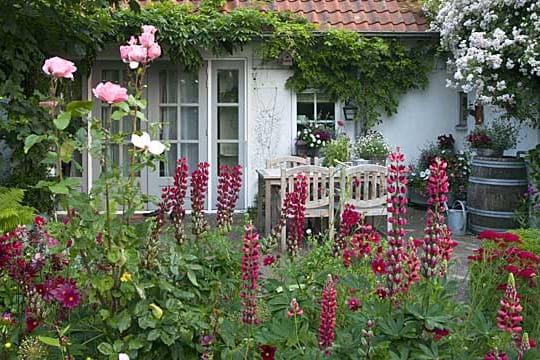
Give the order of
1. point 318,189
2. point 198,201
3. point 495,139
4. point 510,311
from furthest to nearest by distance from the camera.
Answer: point 495,139 < point 318,189 < point 198,201 < point 510,311

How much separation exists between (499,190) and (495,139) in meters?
0.77

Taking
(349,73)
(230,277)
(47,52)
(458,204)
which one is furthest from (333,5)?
(230,277)

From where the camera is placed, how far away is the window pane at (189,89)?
421 inches

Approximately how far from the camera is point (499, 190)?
848cm

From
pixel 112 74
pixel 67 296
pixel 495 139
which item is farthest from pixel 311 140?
pixel 67 296

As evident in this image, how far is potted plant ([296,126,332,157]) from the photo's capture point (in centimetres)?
1034

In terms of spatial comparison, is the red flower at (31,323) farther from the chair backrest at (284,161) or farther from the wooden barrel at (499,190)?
the wooden barrel at (499,190)

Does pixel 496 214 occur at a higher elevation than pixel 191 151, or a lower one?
lower

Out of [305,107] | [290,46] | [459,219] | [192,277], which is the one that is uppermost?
[290,46]

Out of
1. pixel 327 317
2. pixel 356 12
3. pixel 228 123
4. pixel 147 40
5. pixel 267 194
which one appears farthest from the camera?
pixel 356 12

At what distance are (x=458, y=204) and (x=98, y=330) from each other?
24.0 feet

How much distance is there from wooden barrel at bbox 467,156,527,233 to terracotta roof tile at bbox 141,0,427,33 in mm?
2958

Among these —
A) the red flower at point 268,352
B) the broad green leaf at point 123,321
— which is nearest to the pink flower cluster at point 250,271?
the red flower at point 268,352

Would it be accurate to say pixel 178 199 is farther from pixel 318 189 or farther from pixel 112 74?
pixel 112 74
